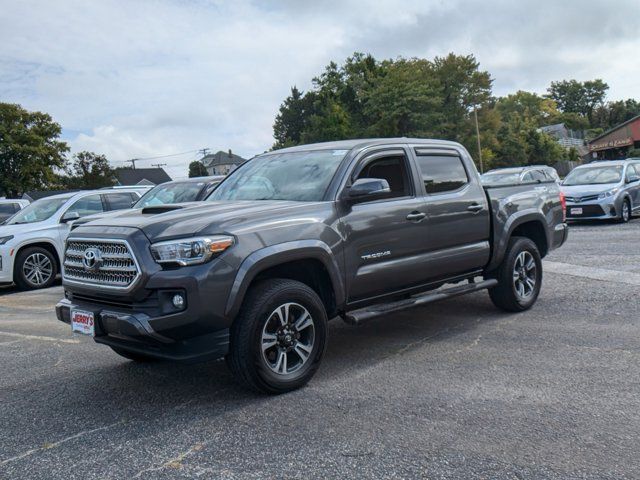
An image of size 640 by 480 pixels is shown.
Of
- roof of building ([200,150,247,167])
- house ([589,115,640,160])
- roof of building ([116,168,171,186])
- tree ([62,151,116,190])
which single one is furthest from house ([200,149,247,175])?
house ([589,115,640,160])

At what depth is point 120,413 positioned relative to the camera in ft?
13.9

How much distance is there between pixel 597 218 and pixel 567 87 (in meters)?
133

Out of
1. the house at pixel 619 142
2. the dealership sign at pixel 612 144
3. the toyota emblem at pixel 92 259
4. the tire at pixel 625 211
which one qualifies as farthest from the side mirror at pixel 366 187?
the dealership sign at pixel 612 144

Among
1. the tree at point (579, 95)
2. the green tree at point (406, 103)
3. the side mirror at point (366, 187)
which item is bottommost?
the side mirror at point (366, 187)

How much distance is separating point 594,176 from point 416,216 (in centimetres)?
1358

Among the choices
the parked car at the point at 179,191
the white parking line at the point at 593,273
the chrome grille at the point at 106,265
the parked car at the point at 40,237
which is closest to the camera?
the chrome grille at the point at 106,265

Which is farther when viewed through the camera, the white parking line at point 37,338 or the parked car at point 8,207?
the parked car at point 8,207

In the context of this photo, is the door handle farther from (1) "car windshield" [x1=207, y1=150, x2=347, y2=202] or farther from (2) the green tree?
(2) the green tree

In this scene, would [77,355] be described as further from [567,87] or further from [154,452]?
[567,87]

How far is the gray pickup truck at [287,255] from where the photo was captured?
13.2 feet

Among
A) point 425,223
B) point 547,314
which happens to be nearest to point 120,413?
point 425,223

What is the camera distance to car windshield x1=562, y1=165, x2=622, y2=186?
16.6 meters

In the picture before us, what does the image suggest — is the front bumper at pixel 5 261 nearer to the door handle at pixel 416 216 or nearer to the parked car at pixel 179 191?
the parked car at pixel 179 191

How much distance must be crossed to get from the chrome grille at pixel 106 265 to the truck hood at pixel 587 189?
1459 cm
